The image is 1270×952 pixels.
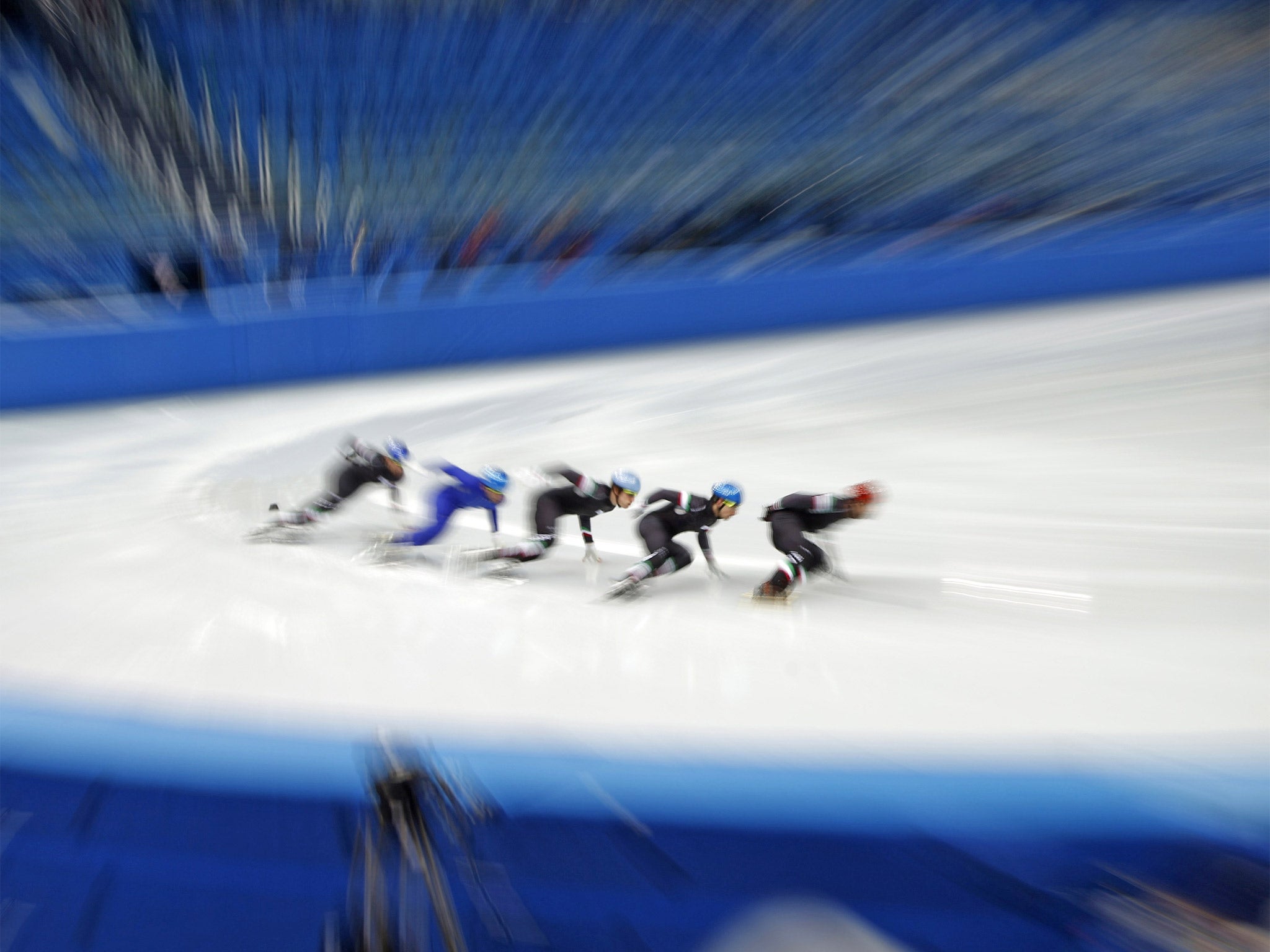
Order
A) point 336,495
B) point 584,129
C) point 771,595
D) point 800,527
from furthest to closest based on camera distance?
point 584,129
point 336,495
point 800,527
point 771,595

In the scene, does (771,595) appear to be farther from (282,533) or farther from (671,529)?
(282,533)

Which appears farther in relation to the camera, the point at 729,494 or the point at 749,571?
the point at 749,571

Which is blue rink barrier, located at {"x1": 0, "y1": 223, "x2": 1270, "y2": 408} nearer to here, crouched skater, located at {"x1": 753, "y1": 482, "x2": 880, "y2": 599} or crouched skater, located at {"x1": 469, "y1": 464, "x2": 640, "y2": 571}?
crouched skater, located at {"x1": 469, "y1": 464, "x2": 640, "y2": 571}

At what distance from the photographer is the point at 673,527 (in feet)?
11.4

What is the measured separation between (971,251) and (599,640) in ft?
22.4

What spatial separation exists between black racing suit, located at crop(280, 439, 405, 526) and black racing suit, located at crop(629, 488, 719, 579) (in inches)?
49.0

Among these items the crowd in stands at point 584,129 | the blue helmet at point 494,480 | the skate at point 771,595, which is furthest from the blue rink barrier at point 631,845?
the crowd in stands at point 584,129

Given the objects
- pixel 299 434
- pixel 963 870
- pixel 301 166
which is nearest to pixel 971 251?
pixel 299 434

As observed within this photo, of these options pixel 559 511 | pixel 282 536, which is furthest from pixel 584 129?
pixel 559 511

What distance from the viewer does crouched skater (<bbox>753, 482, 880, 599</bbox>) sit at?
325 centimetres

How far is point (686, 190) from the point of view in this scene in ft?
33.6

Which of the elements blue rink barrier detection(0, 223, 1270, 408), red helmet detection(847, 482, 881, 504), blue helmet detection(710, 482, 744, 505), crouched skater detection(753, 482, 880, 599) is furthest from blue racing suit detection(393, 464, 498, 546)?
blue rink barrier detection(0, 223, 1270, 408)

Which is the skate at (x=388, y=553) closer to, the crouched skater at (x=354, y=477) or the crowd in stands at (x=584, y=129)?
the crouched skater at (x=354, y=477)

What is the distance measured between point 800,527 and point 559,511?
0.90 meters
